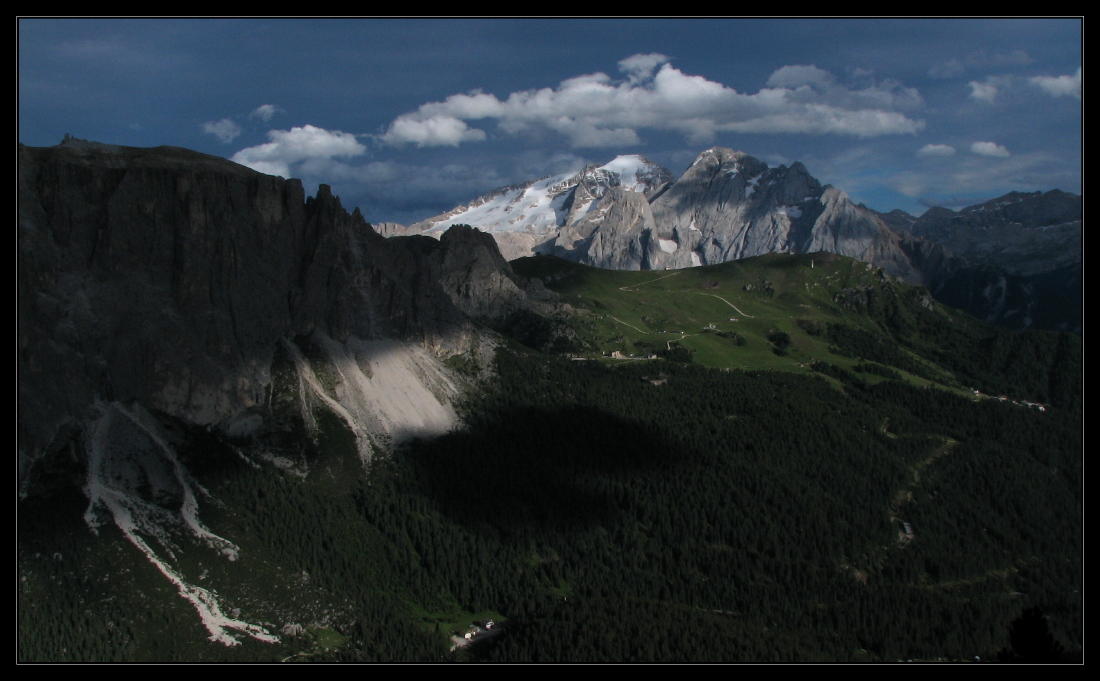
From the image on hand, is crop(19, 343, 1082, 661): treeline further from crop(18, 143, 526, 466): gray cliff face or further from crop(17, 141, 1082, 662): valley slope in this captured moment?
crop(18, 143, 526, 466): gray cliff face

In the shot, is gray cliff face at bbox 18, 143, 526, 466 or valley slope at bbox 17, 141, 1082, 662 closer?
valley slope at bbox 17, 141, 1082, 662

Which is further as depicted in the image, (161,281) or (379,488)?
(379,488)

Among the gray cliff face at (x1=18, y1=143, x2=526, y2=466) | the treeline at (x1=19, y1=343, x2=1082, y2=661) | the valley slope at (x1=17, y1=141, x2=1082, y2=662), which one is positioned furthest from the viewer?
the gray cliff face at (x1=18, y1=143, x2=526, y2=466)

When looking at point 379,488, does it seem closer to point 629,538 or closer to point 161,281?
point 629,538

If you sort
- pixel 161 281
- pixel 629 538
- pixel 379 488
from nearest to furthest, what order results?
pixel 161 281 < pixel 379 488 < pixel 629 538

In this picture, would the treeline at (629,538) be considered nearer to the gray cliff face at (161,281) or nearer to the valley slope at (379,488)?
the valley slope at (379,488)

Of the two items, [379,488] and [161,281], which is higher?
[161,281]

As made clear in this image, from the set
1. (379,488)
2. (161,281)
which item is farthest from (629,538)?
(161,281)

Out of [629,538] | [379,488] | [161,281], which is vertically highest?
[161,281]

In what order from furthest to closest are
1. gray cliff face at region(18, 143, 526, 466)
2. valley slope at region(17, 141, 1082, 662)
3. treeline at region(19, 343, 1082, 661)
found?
gray cliff face at region(18, 143, 526, 466), valley slope at region(17, 141, 1082, 662), treeline at region(19, 343, 1082, 661)

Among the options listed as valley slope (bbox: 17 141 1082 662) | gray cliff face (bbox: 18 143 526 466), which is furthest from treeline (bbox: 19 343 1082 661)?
gray cliff face (bbox: 18 143 526 466)
